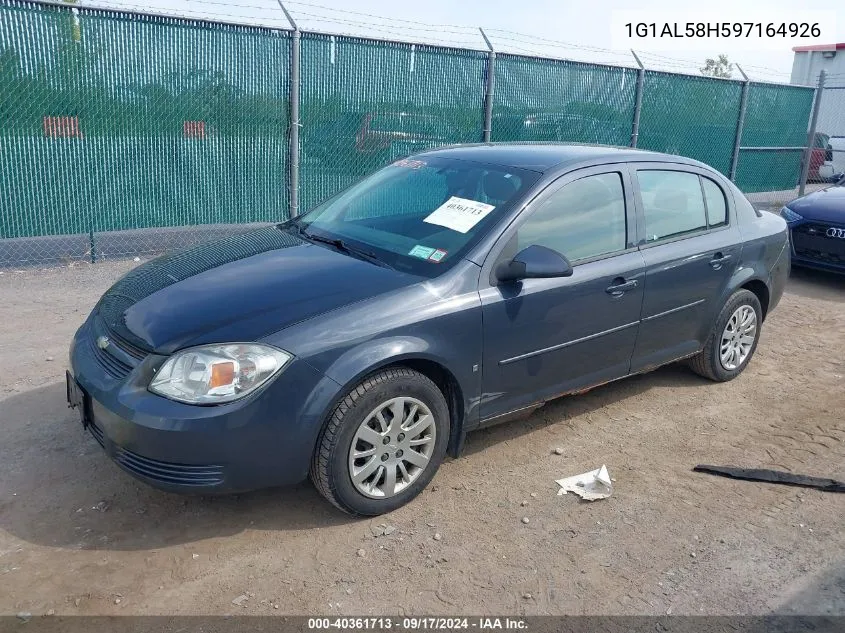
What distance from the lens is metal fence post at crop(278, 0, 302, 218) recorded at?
8.12m

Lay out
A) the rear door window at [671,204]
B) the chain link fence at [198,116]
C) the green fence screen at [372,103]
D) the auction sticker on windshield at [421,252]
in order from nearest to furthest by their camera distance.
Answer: the auction sticker on windshield at [421,252] → the rear door window at [671,204] → the chain link fence at [198,116] → the green fence screen at [372,103]

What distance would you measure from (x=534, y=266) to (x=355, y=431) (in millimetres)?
1191

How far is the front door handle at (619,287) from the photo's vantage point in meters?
4.19

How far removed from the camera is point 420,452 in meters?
3.60

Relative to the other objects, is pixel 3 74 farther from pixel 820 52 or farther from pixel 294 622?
pixel 820 52

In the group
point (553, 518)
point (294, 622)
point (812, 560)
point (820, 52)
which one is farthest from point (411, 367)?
point (820, 52)

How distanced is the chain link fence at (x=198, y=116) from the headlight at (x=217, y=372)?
12.7 ft

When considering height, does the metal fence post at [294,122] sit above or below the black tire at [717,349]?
above

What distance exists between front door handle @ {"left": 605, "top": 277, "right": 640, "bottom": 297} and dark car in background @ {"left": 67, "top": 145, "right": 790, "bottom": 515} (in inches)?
0.4

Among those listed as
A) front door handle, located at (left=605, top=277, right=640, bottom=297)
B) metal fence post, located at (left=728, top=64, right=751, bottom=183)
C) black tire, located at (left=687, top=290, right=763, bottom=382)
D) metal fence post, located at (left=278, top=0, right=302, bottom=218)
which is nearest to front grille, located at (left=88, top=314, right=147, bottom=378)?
front door handle, located at (left=605, top=277, right=640, bottom=297)

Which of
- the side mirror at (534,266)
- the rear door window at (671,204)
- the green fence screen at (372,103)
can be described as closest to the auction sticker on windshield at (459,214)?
the side mirror at (534,266)

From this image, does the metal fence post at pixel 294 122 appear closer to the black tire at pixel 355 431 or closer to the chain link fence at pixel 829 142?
→ the black tire at pixel 355 431

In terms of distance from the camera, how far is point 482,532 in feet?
11.3

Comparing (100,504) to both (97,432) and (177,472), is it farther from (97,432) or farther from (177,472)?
(177,472)
